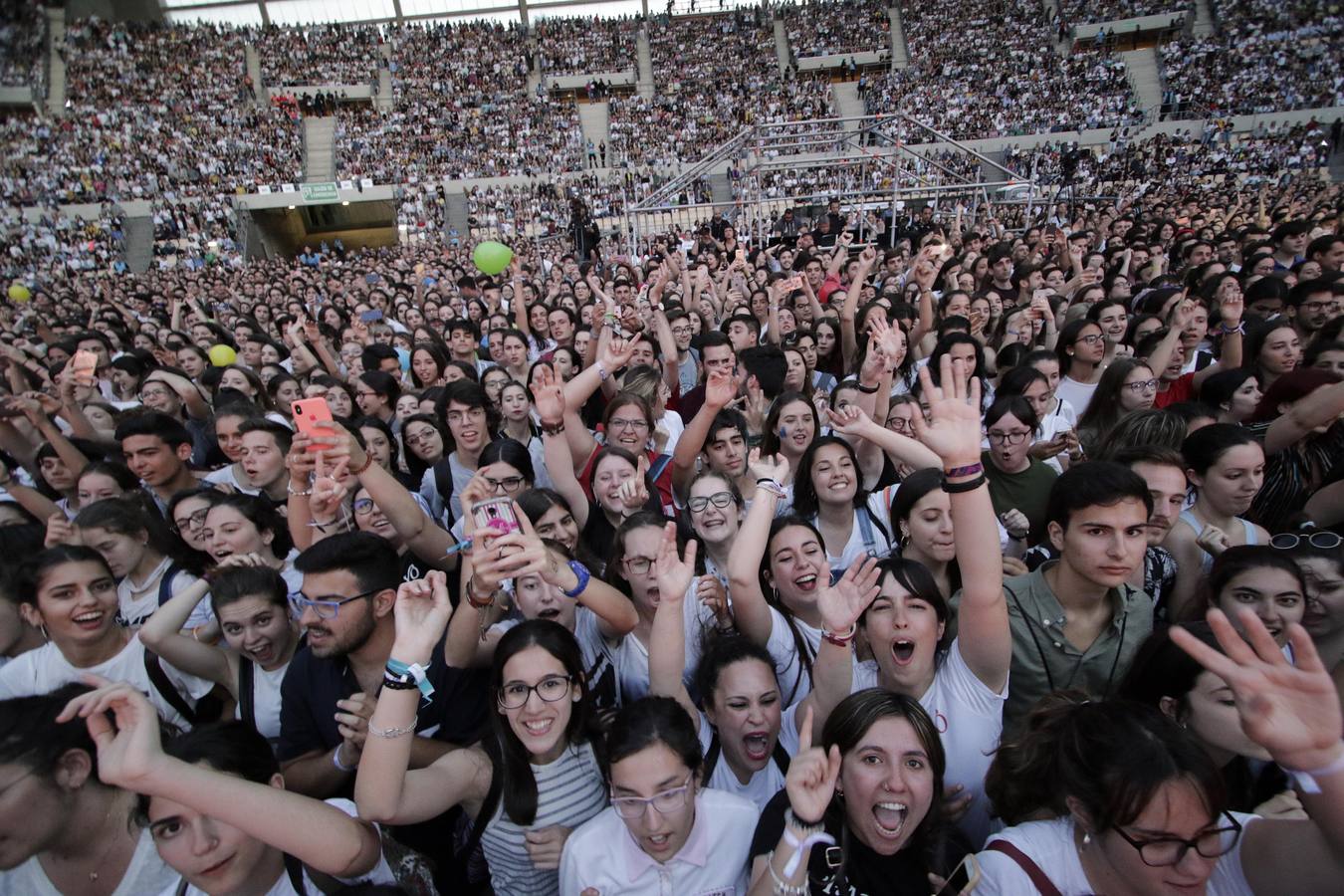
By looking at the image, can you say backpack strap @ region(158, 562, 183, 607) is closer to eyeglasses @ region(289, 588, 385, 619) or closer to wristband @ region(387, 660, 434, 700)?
eyeglasses @ region(289, 588, 385, 619)

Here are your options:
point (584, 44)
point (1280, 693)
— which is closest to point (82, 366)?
point (1280, 693)

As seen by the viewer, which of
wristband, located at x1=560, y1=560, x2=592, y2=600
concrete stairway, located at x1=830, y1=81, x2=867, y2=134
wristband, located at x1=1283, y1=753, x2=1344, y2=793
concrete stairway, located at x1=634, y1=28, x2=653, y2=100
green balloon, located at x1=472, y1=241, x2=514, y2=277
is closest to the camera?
wristband, located at x1=1283, y1=753, x2=1344, y2=793

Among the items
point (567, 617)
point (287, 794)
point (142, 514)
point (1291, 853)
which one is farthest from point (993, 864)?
point (142, 514)

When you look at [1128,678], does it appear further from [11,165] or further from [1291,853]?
[11,165]

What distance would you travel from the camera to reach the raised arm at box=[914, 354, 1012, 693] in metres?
1.85

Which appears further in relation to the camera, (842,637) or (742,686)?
(742,686)

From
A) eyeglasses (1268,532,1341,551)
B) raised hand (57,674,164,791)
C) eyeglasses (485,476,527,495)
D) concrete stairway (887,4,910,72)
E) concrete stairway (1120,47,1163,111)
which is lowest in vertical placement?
raised hand (57,674,164,791)

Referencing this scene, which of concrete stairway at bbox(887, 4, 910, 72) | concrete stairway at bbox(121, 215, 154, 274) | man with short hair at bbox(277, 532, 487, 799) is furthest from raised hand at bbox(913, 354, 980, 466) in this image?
concrete stairway at bbox(887, 4, 910, 72)

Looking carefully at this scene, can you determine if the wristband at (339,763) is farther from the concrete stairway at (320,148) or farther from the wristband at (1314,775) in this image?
the concrete stairway at (320,148)

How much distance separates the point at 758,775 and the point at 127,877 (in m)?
1.82

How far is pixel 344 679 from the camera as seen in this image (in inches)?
87.7

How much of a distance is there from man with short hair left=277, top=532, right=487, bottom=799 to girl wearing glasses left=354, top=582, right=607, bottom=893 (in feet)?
0.70

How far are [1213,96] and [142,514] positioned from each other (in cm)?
3337

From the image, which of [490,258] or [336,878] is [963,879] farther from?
[490,258]
